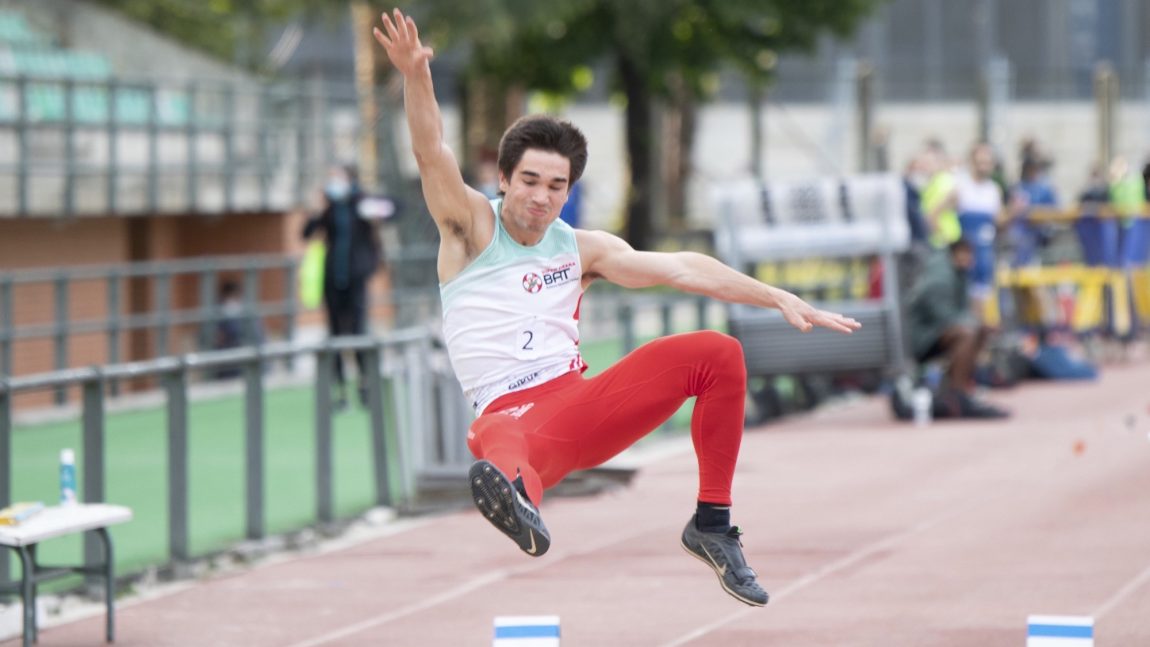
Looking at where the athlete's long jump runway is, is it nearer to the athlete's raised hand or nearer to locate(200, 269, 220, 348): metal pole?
the athlete's raised hand

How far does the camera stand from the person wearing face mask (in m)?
18.0

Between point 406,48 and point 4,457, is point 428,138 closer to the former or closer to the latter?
point 406,48

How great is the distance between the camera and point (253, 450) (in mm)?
11250

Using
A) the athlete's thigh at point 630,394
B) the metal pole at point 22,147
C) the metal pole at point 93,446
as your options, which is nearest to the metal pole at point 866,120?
the metal pole at point 22,147

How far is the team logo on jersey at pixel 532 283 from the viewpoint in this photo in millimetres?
7188

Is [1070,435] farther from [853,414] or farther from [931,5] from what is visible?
[931,5]

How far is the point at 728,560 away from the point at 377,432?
18.6ft

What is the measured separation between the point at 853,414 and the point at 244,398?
25.5ft

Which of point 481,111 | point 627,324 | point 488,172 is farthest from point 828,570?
point 481,111

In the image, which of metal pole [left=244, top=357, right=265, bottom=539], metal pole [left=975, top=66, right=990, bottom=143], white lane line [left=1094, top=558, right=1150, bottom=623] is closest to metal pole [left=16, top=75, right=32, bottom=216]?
metal pole [left=244, top=357, right=265, bottom=539]

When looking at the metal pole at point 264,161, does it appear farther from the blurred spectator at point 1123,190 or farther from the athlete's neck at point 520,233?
the athlete's neck at point 520,233

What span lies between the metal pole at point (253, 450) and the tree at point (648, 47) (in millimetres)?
21061

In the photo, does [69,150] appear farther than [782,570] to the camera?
Yes

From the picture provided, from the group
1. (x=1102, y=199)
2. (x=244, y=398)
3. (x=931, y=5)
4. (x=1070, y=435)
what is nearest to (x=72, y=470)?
(x=244, y=398)
